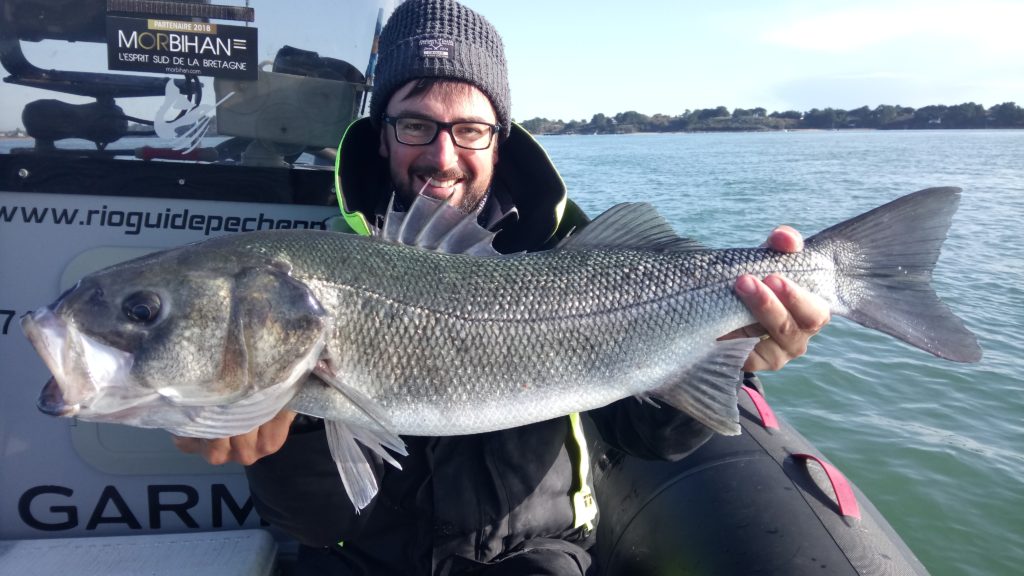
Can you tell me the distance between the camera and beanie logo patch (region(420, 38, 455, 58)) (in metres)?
3.03

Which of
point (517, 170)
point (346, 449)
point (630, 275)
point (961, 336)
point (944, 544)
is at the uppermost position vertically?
point (517, 170)

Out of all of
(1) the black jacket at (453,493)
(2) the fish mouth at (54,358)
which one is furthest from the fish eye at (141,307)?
(1) the black jacket at (453,493)

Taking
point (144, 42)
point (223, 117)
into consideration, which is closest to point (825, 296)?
point (223, 117)

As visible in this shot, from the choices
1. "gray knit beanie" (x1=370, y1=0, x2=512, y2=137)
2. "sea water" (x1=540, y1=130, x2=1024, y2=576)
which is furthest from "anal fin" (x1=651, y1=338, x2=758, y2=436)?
"sea water" (x1=540, y1=130, x2=1024, y2=576)

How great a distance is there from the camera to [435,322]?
2.18 m

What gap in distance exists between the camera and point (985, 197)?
2012 cm

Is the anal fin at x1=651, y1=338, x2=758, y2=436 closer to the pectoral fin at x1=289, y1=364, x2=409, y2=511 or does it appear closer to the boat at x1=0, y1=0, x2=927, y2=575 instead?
the boat at x1=0, y1=0, x2=927, y2=575

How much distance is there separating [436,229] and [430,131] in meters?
0.77

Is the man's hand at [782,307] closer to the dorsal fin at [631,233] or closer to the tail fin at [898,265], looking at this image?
the tail fin at [898,265]

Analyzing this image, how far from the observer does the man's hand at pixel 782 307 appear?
8.05 ft

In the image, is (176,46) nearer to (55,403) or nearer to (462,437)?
(55,403)

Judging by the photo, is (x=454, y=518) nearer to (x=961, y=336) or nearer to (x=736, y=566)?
(x=736, y=566)

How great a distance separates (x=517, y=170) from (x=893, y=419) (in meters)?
5.80

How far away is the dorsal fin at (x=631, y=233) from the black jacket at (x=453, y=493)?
34cm
